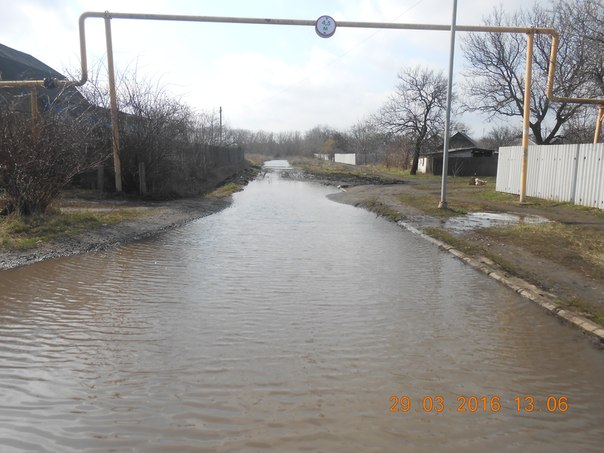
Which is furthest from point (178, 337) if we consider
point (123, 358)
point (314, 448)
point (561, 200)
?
point (561, 200)

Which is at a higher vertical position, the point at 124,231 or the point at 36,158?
the point at 36,158

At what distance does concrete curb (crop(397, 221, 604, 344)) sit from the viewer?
18.1 feet

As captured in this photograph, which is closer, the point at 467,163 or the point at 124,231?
the point at 124,231

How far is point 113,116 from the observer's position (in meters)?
17.1

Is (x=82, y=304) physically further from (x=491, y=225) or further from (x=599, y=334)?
(x=491, y=225)

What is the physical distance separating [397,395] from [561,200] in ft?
52.6

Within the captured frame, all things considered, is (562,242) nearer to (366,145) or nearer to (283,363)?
(283,363)

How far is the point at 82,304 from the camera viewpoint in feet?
20.9

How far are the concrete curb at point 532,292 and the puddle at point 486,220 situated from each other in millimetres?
2999

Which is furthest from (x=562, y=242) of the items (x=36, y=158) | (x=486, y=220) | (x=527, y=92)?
(x=36, y=158)

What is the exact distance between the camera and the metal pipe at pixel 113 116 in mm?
16084

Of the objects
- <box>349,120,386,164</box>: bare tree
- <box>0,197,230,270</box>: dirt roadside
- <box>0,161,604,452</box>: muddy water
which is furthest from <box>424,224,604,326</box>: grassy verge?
<box>349,120,386,164</box>: bare tree
